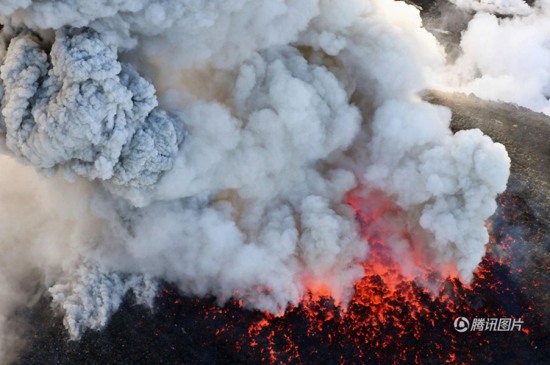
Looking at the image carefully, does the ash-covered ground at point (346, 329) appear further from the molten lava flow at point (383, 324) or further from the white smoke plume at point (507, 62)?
the white smoke plume at point (507, 62)

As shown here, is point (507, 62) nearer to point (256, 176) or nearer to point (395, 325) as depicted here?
point (256, 176)

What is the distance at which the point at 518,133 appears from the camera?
23.8 metres

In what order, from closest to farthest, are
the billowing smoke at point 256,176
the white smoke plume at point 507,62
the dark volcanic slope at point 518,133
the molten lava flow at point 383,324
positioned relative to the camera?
the billowing smoke at point 256,176
the molten lava flow at point 383,324
the dark volcanic slope at point 518,133
the white smoke plume at point 507,62

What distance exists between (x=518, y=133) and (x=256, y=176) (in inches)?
456

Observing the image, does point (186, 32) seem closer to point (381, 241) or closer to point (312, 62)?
point (312, 62)

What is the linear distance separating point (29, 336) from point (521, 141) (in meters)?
19.7

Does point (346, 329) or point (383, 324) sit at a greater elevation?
point (383, 324)

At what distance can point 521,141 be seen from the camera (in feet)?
77.3

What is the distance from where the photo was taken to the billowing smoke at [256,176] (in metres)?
17.7

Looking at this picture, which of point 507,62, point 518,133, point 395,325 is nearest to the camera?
point 395,325

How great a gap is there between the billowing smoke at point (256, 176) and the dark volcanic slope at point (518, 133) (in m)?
3.11

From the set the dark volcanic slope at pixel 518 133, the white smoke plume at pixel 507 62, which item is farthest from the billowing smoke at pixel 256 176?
the white smoke plume at pixel 507 62

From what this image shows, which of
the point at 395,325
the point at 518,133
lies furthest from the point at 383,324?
the point at 518,133

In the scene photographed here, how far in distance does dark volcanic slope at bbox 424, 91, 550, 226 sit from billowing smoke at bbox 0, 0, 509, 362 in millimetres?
3109
